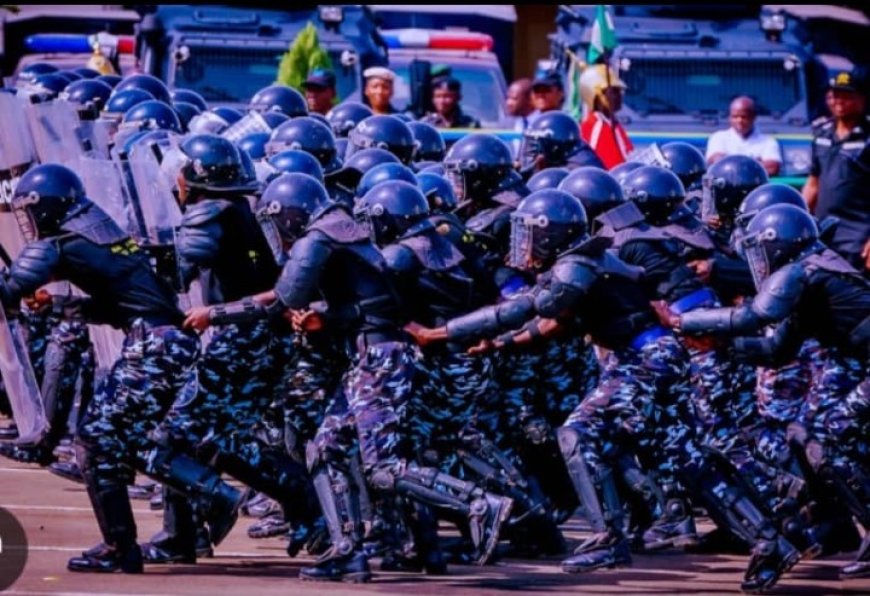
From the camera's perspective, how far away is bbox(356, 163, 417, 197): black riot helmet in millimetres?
12219

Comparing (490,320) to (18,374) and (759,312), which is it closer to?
(759,312)

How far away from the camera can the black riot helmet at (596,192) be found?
1234 centimetres

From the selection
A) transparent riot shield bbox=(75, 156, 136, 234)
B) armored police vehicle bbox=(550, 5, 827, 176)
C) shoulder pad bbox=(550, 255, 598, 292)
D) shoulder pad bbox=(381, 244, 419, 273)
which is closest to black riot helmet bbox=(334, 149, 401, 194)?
transparent riot shield bbox=(75, 156, 136, 234)

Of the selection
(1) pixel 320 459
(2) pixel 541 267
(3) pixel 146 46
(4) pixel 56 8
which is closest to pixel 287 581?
(1) pixel 320 459

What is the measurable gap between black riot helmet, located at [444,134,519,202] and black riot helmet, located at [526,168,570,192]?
24 cm

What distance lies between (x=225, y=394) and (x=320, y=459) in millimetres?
592

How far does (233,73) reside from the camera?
22.9 meters

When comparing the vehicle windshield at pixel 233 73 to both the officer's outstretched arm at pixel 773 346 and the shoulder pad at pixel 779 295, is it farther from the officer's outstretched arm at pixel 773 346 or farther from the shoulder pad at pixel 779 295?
the shoulder pad at pixel 779 295

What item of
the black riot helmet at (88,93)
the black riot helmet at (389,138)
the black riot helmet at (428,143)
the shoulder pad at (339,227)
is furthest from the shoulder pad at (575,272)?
the black riot helmet at (88,93)

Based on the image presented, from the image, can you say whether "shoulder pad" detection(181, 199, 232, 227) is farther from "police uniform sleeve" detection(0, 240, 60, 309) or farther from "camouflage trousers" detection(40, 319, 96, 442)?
"camouflage trousers" detection(40, 319, 96, 442)

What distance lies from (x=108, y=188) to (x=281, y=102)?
2.71 meters

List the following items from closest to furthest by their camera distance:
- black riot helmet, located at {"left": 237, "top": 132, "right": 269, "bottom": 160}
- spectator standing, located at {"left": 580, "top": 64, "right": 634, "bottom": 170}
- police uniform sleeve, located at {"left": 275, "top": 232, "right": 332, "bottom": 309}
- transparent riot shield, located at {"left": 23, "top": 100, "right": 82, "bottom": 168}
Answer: police uniform sleeve, located at {"left": 275, "top": 232, "right": 332, "bottom": 309}, black riot helmet, located at {"left": 237, "top": 132, "right": 269, "bottom": 160}, transparent riot shield, located at {"left": 23, "top": 100, "right": 82, "bottom": 168}, spectator standing, located at {"left": 580, "top": 64, "right": 634, "bottom": 170}

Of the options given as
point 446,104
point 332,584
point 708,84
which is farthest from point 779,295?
point 708,84

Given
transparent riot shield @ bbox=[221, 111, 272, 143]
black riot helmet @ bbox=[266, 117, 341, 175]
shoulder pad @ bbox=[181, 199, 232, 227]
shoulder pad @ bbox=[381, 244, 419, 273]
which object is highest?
shoulder pad @ bbox=[181, 199, 232, 227]
